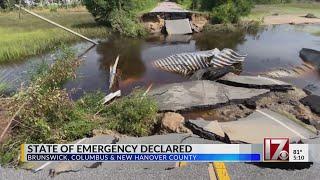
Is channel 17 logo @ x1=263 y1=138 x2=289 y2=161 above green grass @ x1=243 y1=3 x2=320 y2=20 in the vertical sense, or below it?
below

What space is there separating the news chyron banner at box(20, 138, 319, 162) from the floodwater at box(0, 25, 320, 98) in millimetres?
5362

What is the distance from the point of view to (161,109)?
9812mm

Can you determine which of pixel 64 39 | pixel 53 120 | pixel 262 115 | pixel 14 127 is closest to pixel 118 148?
pixel 53 120

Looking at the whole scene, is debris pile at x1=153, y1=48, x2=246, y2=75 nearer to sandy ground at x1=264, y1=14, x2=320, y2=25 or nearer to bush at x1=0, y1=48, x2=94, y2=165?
bush at x1=0, y1=48, x2=94, y2=165

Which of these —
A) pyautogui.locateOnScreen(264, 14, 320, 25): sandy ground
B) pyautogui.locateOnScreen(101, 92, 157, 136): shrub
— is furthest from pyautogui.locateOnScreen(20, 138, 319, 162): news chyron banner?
pyautogui.locateOnScreen(264, 14, 320, 25): sandy ground

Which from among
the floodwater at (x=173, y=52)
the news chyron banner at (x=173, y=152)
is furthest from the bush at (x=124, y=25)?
the news chyron banner at (x=173, y=152)

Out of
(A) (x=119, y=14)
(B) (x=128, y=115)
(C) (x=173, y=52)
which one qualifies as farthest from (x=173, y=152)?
(A) (x=119, y=14)

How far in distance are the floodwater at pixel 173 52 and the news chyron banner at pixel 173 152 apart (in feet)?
17.6

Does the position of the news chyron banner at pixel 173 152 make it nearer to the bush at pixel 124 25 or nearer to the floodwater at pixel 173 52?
the floodwater at pixel 173 52

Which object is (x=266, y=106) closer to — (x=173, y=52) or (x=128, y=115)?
(x=128, y=115)

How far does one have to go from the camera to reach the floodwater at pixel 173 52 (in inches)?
578

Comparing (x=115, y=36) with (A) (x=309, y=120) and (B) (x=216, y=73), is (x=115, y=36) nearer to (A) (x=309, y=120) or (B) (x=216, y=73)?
(B) (x=216, y=73)

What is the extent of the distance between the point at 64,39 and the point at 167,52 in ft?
23.7

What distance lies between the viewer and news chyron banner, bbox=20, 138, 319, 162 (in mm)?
6375
